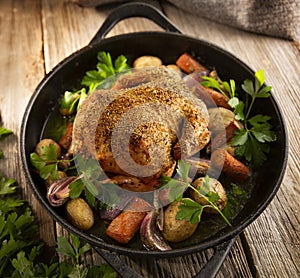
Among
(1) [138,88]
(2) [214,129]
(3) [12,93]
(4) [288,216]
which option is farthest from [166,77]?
(3) [12,93]

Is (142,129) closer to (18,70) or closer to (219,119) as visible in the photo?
(219,119)

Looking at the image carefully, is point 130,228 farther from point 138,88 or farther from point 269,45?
point 269,45

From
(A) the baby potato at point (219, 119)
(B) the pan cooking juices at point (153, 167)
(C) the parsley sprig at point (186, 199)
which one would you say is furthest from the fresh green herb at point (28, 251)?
(A) the baby potato at point (219, 119)

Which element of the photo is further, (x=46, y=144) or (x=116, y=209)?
(x=46, y=144)

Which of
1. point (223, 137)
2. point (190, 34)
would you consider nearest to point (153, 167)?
point (223, 137)

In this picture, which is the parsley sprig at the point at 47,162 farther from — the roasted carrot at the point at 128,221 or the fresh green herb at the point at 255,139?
the fresh green herb at the point at 255,139
